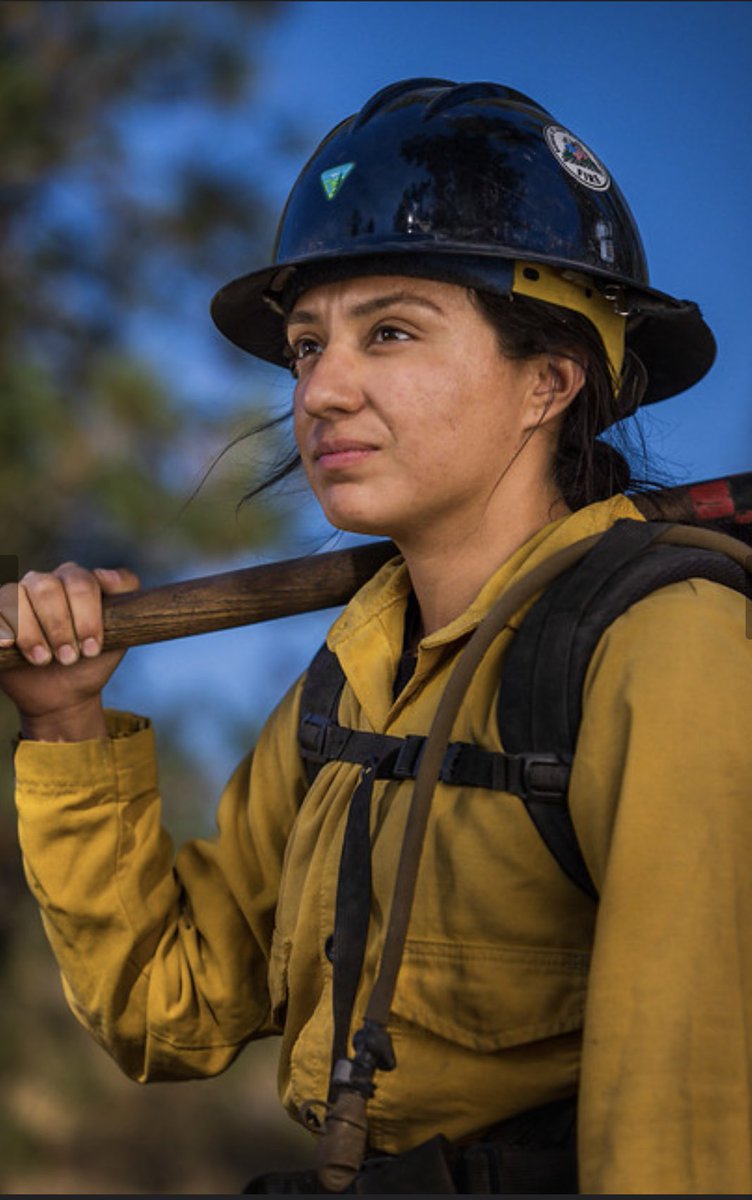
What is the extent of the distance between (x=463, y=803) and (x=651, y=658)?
13.0 inches

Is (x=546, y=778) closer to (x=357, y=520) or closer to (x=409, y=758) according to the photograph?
(x=409, y=758)

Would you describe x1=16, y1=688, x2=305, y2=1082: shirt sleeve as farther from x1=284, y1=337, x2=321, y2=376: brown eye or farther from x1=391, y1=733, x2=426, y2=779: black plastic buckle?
x1=284, y1=337, x2=321, y2=376: brown eye

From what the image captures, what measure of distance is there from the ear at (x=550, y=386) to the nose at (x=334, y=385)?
0.89 feet

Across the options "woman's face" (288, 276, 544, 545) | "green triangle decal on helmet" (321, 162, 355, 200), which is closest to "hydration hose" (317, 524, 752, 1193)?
"woman's face" (288, 276, 544, 545)

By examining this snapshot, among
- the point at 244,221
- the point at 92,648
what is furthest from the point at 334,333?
the point at 244,221

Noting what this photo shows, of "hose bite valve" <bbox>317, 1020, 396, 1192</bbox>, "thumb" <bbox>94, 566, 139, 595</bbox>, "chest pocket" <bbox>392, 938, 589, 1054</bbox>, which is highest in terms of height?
"thumb" <bbox>94, 566, 139, 595</bbox>

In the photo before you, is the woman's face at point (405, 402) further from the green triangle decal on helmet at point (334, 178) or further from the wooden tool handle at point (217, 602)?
the wooden tool handle at point (217, 602)

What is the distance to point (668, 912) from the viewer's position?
174 centimetres

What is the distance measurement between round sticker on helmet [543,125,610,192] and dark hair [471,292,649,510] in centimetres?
20

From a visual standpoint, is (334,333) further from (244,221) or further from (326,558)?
(244,221)

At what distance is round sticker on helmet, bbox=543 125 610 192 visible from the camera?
2270mm

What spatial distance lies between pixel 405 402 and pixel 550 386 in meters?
0.27

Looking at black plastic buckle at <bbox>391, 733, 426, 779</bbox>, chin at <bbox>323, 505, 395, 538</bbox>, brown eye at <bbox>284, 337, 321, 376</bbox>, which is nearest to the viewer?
black plastic buckle at <bbox>391, 733, 426, 779</bbox>

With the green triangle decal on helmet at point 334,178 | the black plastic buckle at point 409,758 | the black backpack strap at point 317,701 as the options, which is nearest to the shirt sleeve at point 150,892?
the black backpack strap at point 317,701
